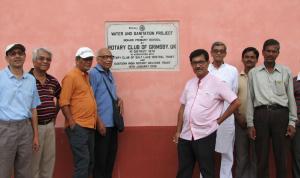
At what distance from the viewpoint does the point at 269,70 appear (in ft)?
16.8

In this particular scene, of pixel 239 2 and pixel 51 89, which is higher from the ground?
pixel 239 2

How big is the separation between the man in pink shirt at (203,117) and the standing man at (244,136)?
2.82ft

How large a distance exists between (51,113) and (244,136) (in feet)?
7.87

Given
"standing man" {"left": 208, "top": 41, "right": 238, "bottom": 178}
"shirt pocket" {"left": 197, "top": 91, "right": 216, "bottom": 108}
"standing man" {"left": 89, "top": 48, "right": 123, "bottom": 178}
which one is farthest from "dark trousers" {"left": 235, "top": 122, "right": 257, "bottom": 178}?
"standing man" {"left": 89, "top": 48, "right": 123, "bottom": 178}

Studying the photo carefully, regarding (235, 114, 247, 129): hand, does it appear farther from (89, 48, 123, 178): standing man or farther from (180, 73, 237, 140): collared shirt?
(89, 48, 123, 178): standing man

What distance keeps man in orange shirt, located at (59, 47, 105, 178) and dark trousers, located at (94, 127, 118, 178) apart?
0.25 meters

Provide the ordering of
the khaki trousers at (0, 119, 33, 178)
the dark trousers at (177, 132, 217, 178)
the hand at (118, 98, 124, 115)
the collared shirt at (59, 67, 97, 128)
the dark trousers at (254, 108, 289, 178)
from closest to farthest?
the khaki trousers at (0, 119, 33, 178) < the dark trousers at (177, 132, 217, 178) < the collared shirt at (59, 67, 97, 128) < the dark trousers at (254, 108, 289, 178) < the hand at (118, 98, 124, 115)

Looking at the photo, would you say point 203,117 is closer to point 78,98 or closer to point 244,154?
point 244,154

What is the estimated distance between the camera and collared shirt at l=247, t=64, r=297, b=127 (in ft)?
16.4

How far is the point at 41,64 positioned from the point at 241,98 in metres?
2.48

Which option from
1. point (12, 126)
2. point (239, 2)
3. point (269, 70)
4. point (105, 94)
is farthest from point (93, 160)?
point (239, 2)

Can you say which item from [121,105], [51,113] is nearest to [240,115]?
[121,105]

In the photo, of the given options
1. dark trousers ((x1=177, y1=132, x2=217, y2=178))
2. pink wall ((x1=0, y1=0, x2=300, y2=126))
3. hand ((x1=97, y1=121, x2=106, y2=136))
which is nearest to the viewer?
dark trousers ((x1=177, y1=132, x2=217, y2=178))

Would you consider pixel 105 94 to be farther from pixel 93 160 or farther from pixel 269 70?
pixel 269 70
